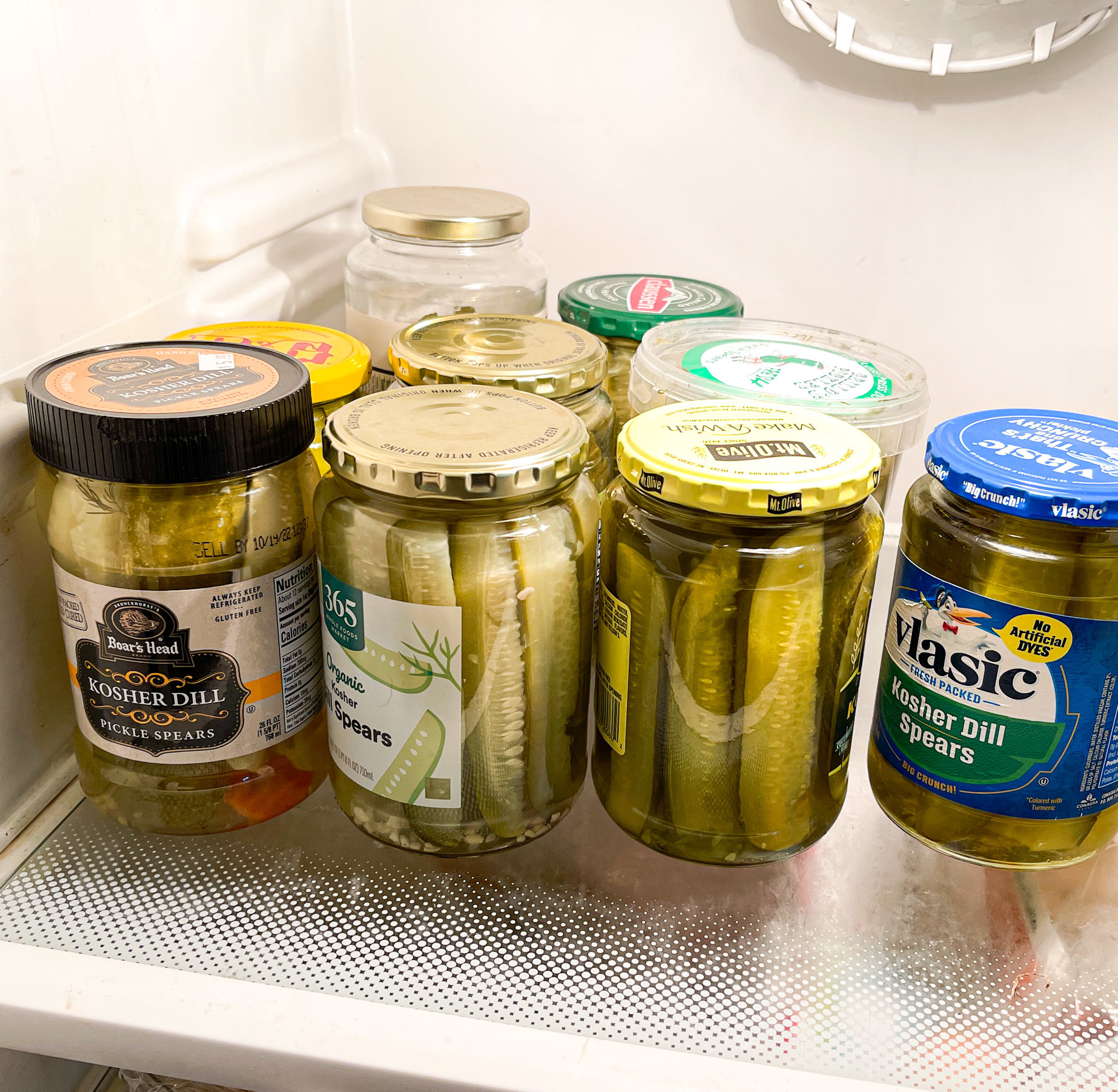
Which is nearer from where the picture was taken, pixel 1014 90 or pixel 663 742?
pixel 663 742

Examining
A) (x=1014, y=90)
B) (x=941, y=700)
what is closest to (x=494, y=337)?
(x=941, y=700)

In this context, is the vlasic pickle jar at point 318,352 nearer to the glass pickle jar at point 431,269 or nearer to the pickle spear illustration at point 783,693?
the glass pickle jar at point 431,269

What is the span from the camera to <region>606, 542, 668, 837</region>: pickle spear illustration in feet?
1.65

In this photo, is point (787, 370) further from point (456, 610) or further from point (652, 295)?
point (456, 610)

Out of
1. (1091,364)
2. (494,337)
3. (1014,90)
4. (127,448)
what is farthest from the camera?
(1091,364)

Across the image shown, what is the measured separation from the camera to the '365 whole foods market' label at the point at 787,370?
640mm

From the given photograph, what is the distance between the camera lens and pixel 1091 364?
1094mm

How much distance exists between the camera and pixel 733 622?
19.2 inches

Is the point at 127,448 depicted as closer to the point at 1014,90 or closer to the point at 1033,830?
the point at 1033,830

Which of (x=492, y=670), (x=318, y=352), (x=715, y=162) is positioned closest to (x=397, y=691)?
(x=492, y=670)

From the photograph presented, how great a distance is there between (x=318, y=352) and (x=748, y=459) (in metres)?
0.32

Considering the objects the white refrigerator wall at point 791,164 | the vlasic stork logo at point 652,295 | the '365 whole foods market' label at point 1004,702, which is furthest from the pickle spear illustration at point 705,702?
the white refrigerator wall at point 791,164

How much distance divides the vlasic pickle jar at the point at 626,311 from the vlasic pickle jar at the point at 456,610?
0.20 metres

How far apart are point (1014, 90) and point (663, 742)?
0.82 meters
